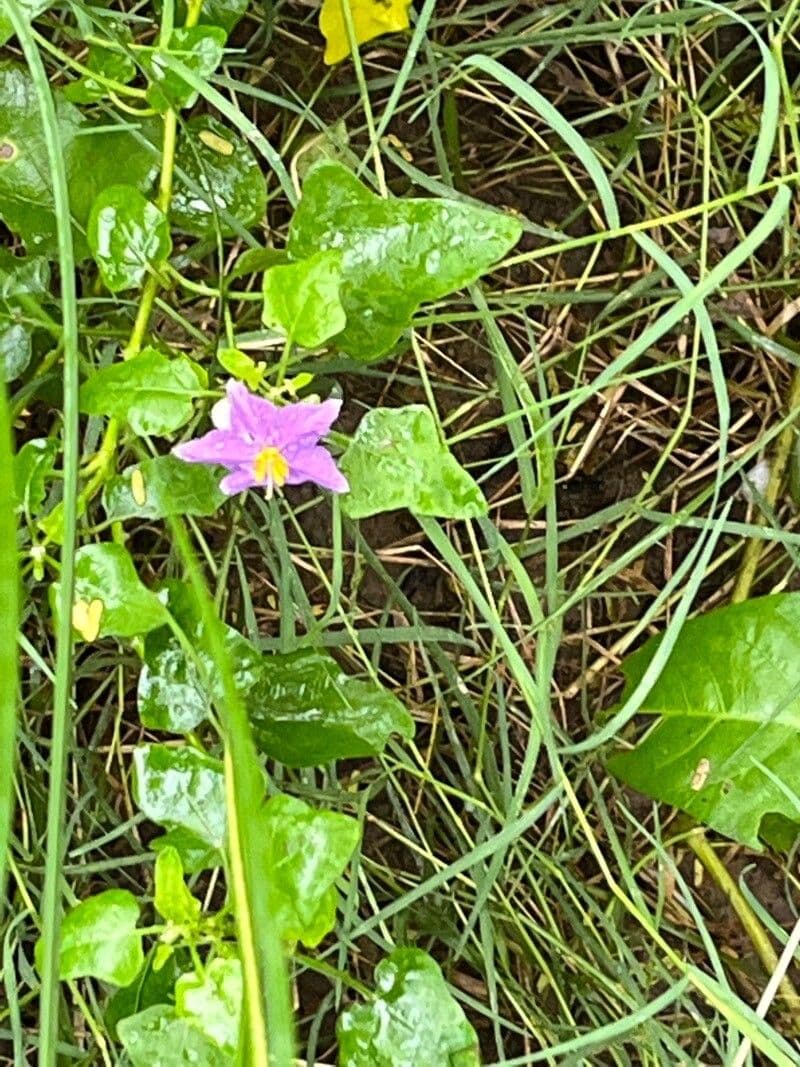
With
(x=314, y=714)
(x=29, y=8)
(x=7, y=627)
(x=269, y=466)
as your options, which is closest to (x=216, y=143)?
(x=29, y=8)

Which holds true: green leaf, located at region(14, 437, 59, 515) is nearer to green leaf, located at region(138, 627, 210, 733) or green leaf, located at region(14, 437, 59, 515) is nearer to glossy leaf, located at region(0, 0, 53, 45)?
green leaf, located at region(138, 627, 210, 733)

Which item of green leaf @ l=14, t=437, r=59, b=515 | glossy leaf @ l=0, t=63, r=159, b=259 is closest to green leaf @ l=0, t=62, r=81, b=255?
glossy leaf @ l=0, t=63, r=159, b=259

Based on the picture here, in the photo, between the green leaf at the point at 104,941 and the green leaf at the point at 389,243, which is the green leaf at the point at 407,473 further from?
the green leaf at the point at 104,941

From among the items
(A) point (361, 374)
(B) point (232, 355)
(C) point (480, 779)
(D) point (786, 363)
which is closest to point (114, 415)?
(B) point (232, 355)

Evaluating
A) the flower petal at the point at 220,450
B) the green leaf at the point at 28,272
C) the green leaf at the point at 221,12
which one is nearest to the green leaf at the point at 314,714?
the flower petal at the point at 220,450

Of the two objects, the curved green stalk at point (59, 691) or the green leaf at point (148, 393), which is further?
the green leaf at point (148, 393)

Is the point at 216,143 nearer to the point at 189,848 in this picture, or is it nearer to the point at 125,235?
the point at 125,235
